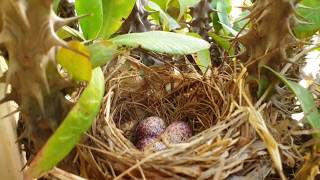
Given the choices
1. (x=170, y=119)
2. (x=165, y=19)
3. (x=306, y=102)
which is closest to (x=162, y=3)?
(x=165, y=19)

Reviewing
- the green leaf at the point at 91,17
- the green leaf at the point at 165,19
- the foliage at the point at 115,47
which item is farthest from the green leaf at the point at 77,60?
the green leaf at the point at 165,19

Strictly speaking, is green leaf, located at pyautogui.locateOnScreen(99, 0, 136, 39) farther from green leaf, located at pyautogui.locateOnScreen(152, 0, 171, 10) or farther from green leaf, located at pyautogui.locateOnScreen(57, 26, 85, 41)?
green leaf, located at pyautogui.locateOnScreen(152, 0, 171, 10)

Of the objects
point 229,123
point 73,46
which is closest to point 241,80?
point 229,123

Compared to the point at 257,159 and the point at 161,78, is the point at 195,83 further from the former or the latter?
the point at 257,159

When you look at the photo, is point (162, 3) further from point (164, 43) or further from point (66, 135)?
point (66, 135)

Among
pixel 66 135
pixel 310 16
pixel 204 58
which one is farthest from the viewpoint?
pixel 204 58

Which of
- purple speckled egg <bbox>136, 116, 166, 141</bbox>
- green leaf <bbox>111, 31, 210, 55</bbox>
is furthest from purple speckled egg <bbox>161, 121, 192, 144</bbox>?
green leaf <bbox>111, 31, 210, 55</bbox>

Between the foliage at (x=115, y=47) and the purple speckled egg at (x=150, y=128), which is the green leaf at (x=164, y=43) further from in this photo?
the purple speckled egg at (x=150, y=128)

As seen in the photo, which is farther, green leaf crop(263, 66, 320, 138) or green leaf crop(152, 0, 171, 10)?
green leaf crop(152, 0, 171, 10)
